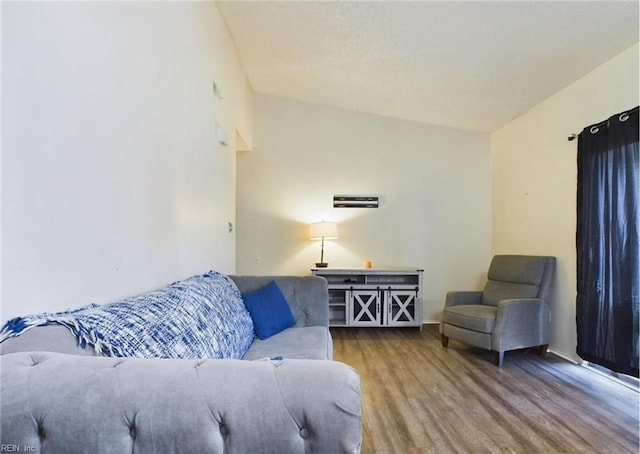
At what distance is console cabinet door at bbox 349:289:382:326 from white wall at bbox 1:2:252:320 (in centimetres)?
210

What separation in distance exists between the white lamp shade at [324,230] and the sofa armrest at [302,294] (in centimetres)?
149

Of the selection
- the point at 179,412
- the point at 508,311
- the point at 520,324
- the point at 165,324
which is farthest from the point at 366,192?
the point at 179,412

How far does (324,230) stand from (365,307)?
105 centimetres

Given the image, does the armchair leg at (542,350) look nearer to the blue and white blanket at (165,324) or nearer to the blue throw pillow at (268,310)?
the blue throw pillow at (268,310)

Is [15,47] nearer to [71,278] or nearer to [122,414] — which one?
[71,278]

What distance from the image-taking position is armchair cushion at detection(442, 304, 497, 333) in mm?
3018

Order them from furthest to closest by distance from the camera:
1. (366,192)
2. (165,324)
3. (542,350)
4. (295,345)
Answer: (366,192) < (542,350) < (295,345) < (165,324)

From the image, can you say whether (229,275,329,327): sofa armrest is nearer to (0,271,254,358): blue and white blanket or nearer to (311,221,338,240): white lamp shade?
(0,271,254,358): blue and white blanket

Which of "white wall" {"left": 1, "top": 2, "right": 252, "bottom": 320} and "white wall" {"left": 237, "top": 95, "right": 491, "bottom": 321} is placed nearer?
"white wall" {"left": 1, "top": 2, "right": 252, "bottom": 320}

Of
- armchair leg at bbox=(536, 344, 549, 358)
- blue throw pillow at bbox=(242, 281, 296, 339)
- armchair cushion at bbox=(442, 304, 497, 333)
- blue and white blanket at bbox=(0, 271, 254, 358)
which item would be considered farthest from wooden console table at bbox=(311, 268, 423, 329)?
blue and white blanket at bbox=(0, 271, 254, 358)

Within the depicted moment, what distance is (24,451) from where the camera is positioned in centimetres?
66

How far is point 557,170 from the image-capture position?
3.22m

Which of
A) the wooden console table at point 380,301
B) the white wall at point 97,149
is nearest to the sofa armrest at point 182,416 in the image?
the white wall at point 97,149

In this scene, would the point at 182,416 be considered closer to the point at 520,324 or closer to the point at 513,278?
the point at 520,324
